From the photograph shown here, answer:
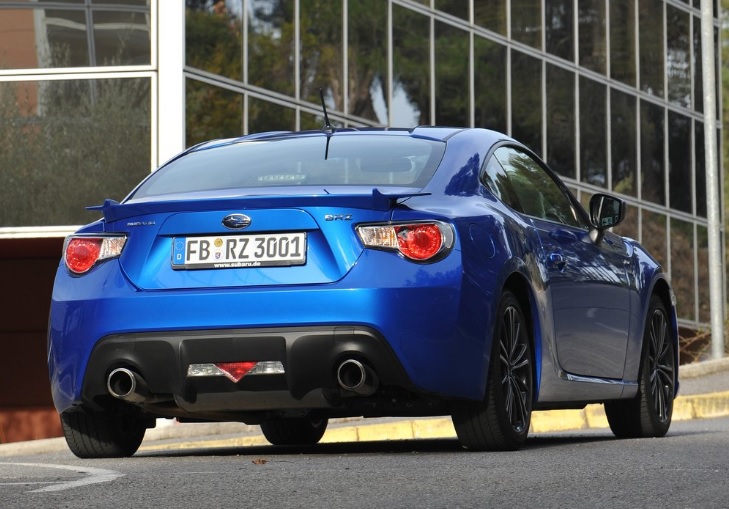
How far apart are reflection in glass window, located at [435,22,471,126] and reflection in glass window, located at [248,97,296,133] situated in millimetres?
3908

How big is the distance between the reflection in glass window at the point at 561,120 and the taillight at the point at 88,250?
1901 centimetres

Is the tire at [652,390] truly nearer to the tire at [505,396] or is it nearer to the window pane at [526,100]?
the tire at [505,396]

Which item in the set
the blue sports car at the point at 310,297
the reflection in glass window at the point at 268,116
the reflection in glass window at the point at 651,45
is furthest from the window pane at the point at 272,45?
the reflection in glass window at the point at 651,45

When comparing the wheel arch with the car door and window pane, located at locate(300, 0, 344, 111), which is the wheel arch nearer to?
the car door

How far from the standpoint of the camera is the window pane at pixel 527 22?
25.6m

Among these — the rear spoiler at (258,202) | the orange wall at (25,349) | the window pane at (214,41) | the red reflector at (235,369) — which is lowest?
the orange wall at (25,349)

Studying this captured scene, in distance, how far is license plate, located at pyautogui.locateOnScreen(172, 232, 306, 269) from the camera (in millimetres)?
6980

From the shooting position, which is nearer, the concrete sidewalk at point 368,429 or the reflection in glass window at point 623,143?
the concrete sidewalk at point 368,429

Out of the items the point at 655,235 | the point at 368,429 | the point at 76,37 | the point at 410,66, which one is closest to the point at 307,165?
the point at 368,429

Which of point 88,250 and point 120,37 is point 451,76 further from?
point 88,250

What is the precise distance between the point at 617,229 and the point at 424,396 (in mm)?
20236

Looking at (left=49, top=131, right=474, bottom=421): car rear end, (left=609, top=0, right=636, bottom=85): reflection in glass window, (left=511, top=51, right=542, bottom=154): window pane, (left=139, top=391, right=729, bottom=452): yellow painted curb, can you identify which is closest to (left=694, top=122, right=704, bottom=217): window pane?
(left=609, top=0, right=636, bottom=85): reflection in glass window

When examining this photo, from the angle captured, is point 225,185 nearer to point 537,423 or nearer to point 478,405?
point 478,405

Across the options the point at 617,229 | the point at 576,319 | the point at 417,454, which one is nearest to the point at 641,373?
the point at 576,319
